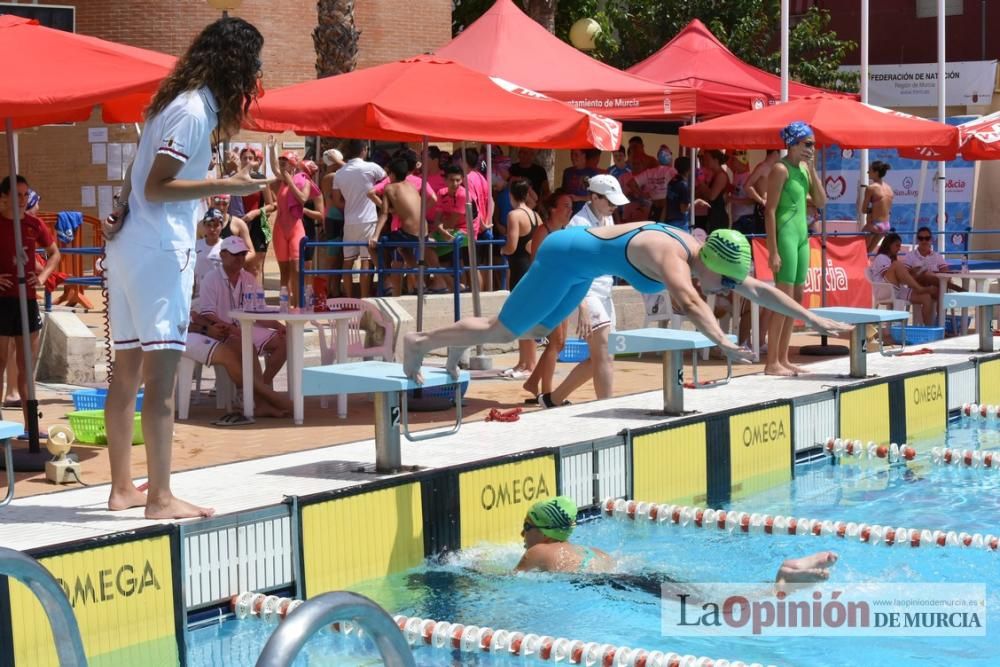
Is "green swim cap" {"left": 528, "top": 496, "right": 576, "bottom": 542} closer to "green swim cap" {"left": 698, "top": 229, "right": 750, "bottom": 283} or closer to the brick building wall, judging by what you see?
"green swim cap" {"left": 698, "top": 229, "right": 750, "bottom": 283}

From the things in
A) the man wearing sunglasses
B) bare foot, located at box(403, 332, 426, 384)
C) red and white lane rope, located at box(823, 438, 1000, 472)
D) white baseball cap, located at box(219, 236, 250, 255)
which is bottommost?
red and white lane rope, located at box(823, 438, 1000, 472)

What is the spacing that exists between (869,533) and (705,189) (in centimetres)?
1013

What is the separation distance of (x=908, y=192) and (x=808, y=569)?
1915 centimetres

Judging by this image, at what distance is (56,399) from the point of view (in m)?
10.7

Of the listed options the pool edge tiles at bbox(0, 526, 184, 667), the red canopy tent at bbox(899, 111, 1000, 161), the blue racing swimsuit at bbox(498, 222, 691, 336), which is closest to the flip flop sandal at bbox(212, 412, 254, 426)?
the blue racing swimsuit at bbox(498, 222, 691, 336)

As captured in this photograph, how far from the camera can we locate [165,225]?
5.75 meters

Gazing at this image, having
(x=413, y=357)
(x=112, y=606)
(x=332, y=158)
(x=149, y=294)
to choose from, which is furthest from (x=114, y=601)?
(x=332, y=158)

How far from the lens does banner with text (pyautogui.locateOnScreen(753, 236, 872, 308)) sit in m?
15.0

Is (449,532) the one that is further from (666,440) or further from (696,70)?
(696,70)

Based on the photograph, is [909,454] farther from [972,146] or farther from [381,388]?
[972,146]

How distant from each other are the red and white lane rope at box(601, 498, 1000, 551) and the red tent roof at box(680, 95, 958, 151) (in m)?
5.91

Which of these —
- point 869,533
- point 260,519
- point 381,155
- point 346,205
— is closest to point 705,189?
point 381,155

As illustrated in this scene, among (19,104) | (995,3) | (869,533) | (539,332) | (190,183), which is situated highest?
(995,3)

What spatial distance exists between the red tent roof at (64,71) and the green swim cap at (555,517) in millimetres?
2867
